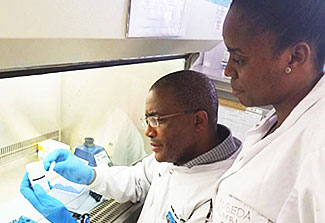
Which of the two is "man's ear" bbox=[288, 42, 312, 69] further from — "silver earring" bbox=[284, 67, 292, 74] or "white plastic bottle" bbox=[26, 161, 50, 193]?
"white plastic bottle" bbox=[26, 161, 50, 193]

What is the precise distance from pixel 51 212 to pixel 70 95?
677 millimetres

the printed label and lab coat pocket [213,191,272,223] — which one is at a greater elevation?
lab coat pocket [213,191,272,223]

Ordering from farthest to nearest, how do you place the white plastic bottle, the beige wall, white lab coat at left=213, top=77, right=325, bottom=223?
the beige wall → the white plastic bottle → white lab coat at left=213, top=77, right=325, bottom=223

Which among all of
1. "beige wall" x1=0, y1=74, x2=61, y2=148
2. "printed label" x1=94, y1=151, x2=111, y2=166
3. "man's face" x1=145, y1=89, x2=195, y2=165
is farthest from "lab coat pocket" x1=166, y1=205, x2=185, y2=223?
"beige wall" x1=0, y1=74, x2=61, y2=148

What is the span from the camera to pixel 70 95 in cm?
167

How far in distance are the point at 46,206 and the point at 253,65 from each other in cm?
101

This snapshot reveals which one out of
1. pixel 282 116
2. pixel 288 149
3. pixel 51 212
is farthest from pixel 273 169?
pixel 51 212

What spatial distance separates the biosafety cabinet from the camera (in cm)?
67

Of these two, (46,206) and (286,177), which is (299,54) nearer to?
(286,177)

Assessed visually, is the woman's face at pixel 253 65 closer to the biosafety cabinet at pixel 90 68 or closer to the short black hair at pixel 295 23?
the short black hair at pixel 295 23

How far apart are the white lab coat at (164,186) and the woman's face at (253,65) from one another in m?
0.45

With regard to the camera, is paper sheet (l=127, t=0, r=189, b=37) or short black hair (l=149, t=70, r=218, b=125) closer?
paper sheet (l=127, t=0, r=189, b=37)

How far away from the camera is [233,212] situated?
0.76m

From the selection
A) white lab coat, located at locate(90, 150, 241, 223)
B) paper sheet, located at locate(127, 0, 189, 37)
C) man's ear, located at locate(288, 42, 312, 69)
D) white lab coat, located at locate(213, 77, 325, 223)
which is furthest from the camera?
white lab coat, located at locate(90, 150, 241, 223)
